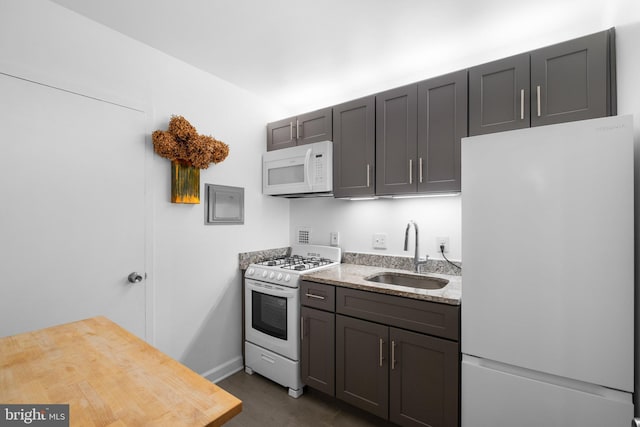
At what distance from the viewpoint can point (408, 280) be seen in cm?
226

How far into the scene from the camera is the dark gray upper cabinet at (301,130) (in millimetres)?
2463

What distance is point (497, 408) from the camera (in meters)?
1.39

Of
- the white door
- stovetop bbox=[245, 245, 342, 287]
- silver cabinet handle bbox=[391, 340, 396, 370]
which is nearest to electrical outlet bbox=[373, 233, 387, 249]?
stovetop bbox=[245, 245, 342, 287]

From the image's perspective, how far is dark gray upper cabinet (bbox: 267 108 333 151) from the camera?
246cm

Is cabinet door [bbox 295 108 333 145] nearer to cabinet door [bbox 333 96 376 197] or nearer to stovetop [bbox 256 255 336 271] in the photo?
cabinet door [bbox 333 96 376 197]

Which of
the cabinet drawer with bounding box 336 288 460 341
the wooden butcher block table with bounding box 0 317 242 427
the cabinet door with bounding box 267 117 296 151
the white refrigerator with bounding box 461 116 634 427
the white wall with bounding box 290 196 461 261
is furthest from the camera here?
the cabinet door with bounding box 267 117 296 151

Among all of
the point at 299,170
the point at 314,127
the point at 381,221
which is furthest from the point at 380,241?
the point at 314,127

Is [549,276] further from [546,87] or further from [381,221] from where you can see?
[381,221]

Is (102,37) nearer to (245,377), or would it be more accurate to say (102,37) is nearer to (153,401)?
(153,401)

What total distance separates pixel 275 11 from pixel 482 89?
130 cm

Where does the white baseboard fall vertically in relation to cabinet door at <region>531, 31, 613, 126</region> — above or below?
below

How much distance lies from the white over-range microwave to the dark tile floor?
5.19ft

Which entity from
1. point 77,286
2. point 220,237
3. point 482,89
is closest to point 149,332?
point 77,286

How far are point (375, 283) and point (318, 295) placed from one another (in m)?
0.43
